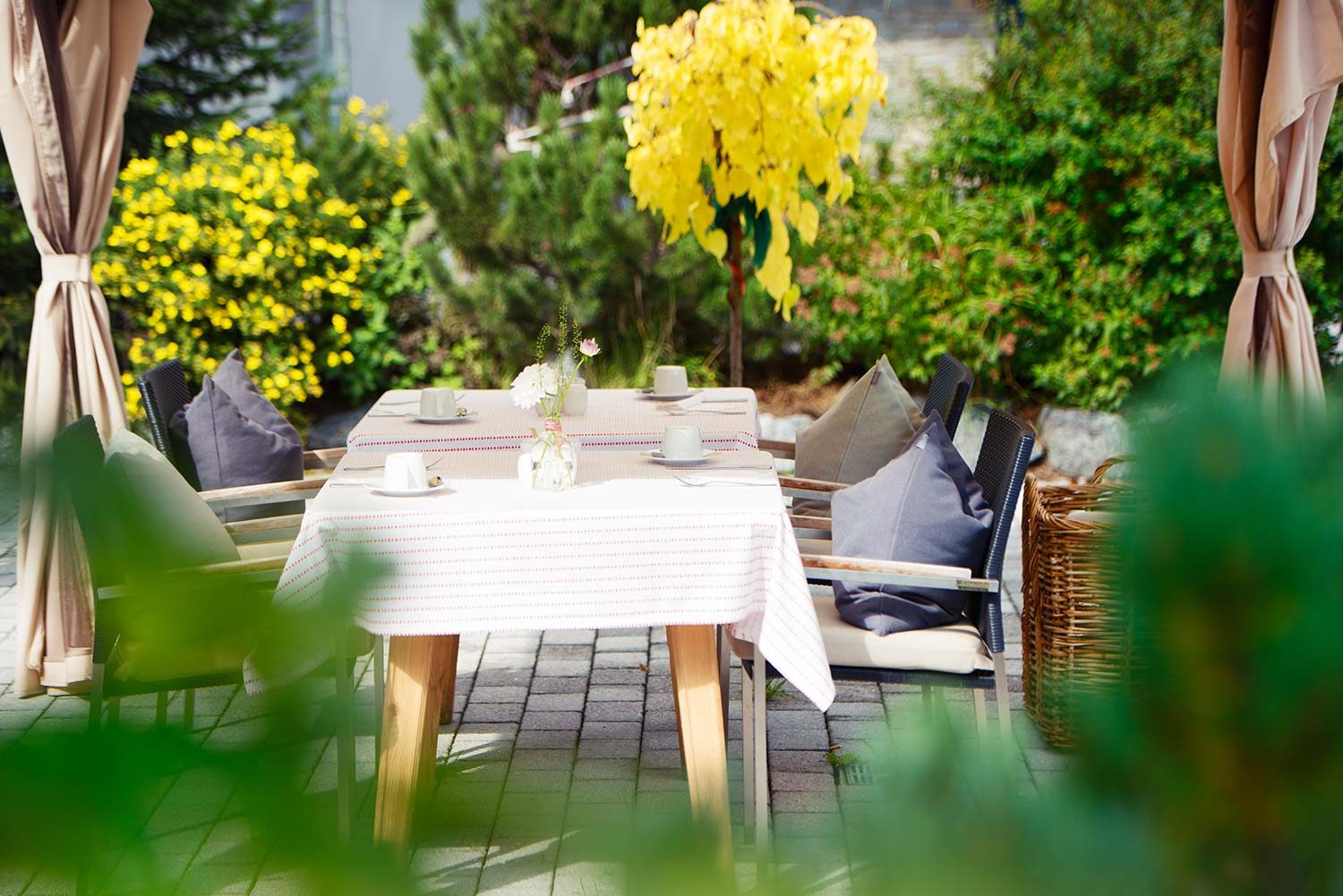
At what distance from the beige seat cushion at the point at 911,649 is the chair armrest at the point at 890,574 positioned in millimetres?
117

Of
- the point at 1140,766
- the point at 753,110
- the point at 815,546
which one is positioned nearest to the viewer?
the point at 1140,766

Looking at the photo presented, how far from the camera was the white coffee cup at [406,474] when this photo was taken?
2812mm

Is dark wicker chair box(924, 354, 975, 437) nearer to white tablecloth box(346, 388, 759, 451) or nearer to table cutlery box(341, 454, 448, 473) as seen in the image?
white tablecloth box(346, 388, 759, 451)

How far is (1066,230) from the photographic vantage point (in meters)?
7.12

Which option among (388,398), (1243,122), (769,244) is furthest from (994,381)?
(388,398)

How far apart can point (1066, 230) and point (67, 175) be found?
5.20 metres

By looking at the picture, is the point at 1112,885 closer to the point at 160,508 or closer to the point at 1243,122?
the point at 160,508

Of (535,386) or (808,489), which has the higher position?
(535,386)

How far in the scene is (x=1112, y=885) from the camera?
0.30 meters

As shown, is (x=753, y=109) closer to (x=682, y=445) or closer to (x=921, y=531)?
(x=682, y=445)

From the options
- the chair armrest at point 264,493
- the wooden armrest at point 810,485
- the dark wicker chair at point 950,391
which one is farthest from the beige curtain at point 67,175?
the dark wicker chair at point 950,391

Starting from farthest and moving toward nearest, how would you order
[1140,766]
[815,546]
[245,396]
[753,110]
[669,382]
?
[753,110], [669,382], [245,396], [815,546], [1140,766]

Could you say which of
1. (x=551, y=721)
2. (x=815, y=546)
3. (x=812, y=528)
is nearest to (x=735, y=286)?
(x=812, y=528)

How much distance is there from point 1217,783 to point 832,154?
14.4 ft
